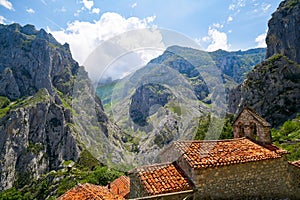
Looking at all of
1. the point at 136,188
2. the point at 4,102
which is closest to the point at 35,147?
the point at 4,102

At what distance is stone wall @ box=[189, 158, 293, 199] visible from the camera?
10961mm

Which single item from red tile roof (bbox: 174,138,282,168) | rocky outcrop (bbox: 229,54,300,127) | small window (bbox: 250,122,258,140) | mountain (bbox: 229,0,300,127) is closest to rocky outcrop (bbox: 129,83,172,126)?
red tile roof (bbox: 174,138,282,168)

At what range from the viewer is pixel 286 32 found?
101188mm

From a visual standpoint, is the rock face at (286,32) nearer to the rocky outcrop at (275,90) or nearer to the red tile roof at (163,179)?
the rocky outcrop at (275,90)

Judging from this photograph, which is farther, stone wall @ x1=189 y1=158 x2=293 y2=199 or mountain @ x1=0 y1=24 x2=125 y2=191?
mountain @ x1=0 y1=24 x2=125 y2=191

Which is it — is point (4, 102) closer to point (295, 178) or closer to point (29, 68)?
point (29, 68)

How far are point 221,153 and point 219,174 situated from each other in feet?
4.13

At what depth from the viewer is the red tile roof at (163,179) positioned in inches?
411

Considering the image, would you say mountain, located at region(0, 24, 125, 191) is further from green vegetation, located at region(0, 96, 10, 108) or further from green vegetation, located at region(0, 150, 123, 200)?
green vegetation, located at region(0, 150, 123, 200)

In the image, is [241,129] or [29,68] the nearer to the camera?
[241,129]

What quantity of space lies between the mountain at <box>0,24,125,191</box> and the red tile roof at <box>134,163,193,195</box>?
2675 inches

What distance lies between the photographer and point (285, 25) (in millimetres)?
102500

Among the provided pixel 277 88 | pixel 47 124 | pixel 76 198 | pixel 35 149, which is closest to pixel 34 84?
pixel 47 124

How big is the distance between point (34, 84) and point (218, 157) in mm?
161678
